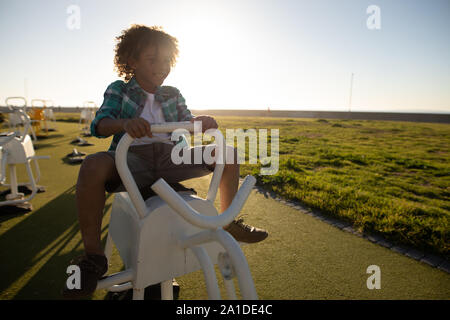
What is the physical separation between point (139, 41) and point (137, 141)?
1.96 feet

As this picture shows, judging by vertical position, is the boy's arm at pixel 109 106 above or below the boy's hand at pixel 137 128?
above

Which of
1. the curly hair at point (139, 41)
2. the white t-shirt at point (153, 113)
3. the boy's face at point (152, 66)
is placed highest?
the curly hair at point (139, 41)

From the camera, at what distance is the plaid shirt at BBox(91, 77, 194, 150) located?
130 centimetres

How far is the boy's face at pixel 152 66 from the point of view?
Answer: 1.41m

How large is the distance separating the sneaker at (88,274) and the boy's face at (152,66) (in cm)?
95

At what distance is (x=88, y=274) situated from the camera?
0.98 meters

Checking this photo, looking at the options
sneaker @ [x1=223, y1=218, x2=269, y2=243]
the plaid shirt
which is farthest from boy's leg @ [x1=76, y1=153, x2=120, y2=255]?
sneaker @ [x1=223, y1=218, x2=269, y2=243]

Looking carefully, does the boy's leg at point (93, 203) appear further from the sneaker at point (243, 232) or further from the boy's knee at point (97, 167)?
the sneaker at point (243, 232)

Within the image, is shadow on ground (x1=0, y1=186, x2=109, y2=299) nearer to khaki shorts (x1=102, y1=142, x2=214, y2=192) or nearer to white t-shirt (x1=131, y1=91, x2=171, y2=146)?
khaki shorts (x1=102, y1=142, x2=214, y2=192)

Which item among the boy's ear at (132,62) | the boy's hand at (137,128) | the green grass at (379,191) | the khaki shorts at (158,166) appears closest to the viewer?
the boy's hand at (137,128)

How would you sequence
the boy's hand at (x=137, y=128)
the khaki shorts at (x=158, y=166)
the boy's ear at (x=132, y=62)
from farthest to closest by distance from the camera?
1. the boy's ear at (x=132, y=62)
2. the khaki shorts at (x=158, y=166)
3. the boy's hand at (x=137, y=128)

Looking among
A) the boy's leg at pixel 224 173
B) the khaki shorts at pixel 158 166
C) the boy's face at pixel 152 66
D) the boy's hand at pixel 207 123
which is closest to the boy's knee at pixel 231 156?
the boy's leg at pixel 224 173

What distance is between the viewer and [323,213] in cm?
288
